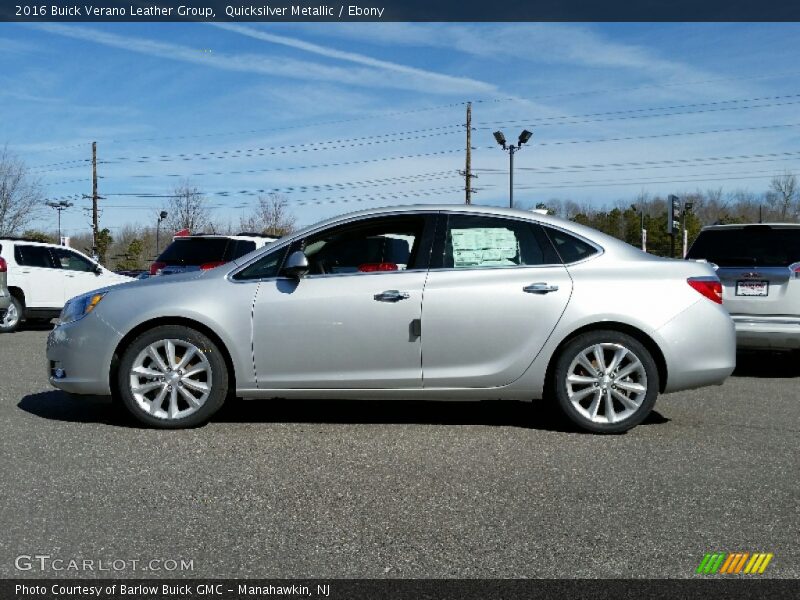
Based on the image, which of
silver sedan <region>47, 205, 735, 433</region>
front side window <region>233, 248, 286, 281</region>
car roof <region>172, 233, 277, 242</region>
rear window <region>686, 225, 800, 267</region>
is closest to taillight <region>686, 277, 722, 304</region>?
silver sedan <region>47, 205, 735, 433</region>

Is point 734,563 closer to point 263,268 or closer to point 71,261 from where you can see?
point 263,268

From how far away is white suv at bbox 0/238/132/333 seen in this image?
1589 centimetres

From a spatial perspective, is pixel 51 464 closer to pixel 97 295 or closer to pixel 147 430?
pixel 147 430

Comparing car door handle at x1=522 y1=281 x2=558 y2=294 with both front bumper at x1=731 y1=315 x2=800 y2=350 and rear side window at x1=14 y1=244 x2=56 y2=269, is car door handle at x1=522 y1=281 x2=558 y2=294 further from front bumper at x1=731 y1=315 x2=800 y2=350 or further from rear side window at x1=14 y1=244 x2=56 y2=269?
rear side window at x1=14 y1=244 x2=56 y2=269

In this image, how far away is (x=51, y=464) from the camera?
5.00 metres

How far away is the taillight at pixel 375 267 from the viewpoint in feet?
20.0

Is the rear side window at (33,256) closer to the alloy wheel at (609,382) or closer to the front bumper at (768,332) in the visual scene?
the front bumper at (768,332)

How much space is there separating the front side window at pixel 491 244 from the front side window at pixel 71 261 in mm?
12706

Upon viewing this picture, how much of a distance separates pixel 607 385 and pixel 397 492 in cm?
210

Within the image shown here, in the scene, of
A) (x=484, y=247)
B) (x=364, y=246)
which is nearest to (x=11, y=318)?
(x=364, y=246)

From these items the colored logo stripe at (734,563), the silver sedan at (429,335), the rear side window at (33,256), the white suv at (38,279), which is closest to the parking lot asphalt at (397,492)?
the colored logo stripe at (734,563)

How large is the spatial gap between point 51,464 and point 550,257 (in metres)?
3.58

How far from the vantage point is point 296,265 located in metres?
5.88

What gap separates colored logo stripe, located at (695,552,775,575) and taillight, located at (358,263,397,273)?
3.17m
